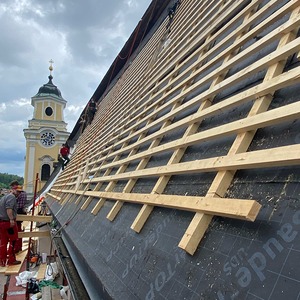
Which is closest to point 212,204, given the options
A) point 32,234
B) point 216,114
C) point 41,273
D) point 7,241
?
point 216,114

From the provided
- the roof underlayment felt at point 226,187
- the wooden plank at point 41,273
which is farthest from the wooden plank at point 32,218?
the roof underlayment felt at point 226,187

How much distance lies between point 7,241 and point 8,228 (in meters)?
0.29

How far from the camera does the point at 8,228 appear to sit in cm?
614

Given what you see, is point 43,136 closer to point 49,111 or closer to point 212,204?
point 49,111

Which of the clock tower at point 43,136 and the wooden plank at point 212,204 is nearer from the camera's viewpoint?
the wooden plank at point 212,204

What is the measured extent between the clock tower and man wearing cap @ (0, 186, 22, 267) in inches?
1426

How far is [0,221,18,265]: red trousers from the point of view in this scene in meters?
5.98

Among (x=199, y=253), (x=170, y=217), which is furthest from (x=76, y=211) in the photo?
(x=199, y=253)

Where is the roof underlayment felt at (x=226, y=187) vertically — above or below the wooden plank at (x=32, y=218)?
above

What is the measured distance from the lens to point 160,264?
190 centimetres

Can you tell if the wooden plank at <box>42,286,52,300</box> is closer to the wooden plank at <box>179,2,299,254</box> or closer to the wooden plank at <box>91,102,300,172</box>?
the wooden plank at <box>91,102,300,172</box>

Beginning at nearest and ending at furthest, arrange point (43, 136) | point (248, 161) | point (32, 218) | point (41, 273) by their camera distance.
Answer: point (248, 161) → point (32, 218) → point (41, 273) → point (43, 136)

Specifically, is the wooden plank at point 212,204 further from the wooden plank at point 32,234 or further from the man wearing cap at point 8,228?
the wooden plank at point 32,234

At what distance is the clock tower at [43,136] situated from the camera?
41594 mm
